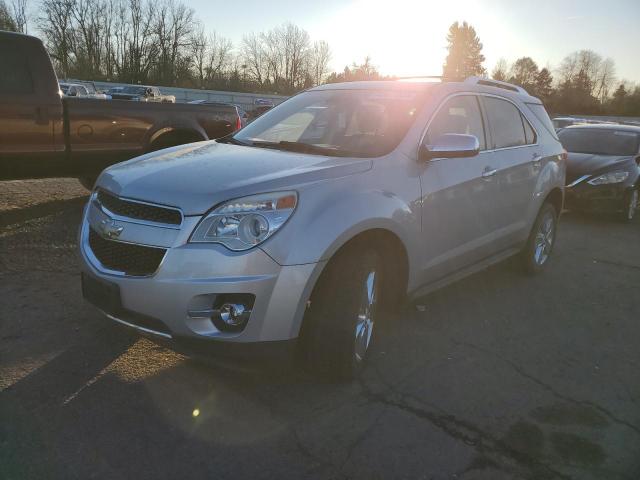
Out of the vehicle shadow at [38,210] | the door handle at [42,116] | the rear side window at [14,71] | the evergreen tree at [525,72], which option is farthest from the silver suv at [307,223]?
the evergreen tree at [525,72]

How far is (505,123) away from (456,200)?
136 centimetres

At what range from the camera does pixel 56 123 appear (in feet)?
20.1

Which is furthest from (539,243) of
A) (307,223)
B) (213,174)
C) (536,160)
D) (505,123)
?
(213,174)

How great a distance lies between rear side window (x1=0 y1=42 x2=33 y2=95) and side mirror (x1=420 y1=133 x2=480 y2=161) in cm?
472

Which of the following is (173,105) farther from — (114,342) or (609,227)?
(609,227)

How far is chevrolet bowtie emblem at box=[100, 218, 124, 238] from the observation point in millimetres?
2844

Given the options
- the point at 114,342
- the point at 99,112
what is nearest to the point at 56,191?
the point at 99,112

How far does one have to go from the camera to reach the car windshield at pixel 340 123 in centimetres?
358

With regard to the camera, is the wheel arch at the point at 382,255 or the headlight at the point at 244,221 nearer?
the headlight at the point at 244,221

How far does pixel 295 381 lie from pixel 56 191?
260 inches

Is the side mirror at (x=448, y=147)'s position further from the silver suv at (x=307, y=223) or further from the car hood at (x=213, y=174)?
the car hood at (x=213, y=174)

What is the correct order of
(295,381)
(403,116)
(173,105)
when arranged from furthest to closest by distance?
(173,105) → (403,116) → (295,381)

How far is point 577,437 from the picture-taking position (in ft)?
9.04

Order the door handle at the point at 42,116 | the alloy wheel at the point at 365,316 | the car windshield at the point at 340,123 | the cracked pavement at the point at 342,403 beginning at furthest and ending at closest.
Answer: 1. the door handle at the point at 42,116
2. the car windshield at the point at 340,123
3. the alloy wheel at the point at 365,316
4. the cracked pavement at the point at 342,403
